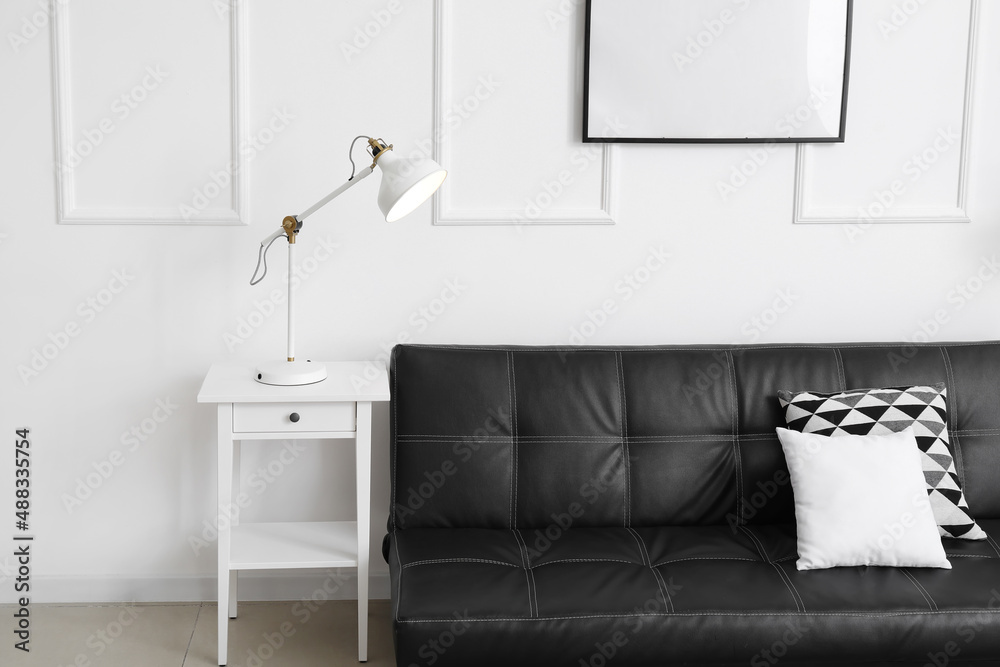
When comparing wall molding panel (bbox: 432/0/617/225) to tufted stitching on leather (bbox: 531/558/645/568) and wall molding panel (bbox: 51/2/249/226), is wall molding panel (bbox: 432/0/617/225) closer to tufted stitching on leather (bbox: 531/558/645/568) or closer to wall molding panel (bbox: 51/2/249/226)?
wall molding panel (bbox: 51/2/249/226)

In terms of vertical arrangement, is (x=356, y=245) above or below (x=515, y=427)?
above

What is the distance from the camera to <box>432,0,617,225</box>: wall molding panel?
2594 mm

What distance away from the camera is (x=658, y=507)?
2.50 metres

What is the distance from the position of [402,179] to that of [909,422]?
1.45m

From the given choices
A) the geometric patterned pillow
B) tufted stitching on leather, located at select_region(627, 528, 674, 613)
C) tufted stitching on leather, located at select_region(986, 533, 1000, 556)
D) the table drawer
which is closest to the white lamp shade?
the table drawer

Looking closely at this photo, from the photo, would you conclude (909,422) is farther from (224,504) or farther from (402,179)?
(224,504)

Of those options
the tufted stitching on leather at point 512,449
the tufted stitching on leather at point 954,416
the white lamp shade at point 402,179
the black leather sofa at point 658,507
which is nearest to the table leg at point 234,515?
the black leather sofa at point 658,507

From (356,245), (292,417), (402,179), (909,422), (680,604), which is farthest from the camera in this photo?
(356,245)

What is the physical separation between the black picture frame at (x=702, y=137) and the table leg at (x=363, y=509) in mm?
1019

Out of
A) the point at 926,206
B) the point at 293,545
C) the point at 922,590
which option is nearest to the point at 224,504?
the point at 293,545

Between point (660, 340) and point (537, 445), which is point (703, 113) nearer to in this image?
point (660, 340)

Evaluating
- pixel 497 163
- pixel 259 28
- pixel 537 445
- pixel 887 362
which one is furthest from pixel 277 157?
pixel 887 362

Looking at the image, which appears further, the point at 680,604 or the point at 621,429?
the point at 621,429

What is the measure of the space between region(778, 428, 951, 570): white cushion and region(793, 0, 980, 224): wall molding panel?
2.40ft
